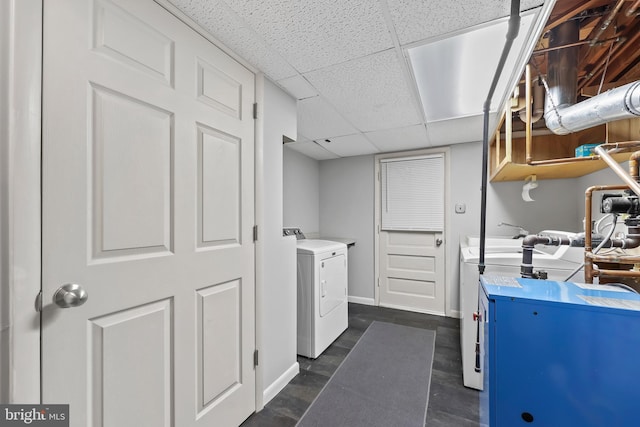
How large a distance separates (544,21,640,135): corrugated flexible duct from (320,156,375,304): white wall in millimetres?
2148

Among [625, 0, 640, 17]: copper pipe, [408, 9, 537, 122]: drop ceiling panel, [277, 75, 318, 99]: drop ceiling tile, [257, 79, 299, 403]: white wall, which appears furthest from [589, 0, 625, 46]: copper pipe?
[257, 79, 299, 403]: white wall

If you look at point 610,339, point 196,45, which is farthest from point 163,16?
point 610,339

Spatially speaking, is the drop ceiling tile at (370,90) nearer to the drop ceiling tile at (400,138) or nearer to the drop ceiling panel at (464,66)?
the drop ceiling panel at (464,66)

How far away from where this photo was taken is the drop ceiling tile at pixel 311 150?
3.08 meters

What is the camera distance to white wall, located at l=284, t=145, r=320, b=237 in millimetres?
3184

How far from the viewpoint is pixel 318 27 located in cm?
120

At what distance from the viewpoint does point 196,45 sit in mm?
1220

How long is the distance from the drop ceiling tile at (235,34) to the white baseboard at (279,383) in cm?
202

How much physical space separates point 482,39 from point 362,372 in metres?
2.31

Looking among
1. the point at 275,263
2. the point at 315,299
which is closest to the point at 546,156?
the point at 315,299

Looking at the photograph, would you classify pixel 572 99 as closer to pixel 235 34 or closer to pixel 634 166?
pixel 634 166

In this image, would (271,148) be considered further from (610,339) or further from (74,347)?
(610,339)

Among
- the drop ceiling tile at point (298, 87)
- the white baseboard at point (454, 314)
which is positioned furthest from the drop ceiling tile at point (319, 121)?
the white baseboard at point (454, 314)

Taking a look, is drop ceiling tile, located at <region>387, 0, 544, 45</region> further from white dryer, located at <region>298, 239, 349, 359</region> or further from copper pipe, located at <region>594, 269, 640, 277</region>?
white dryer, located at <region>298, 239, 349, 359</region>
